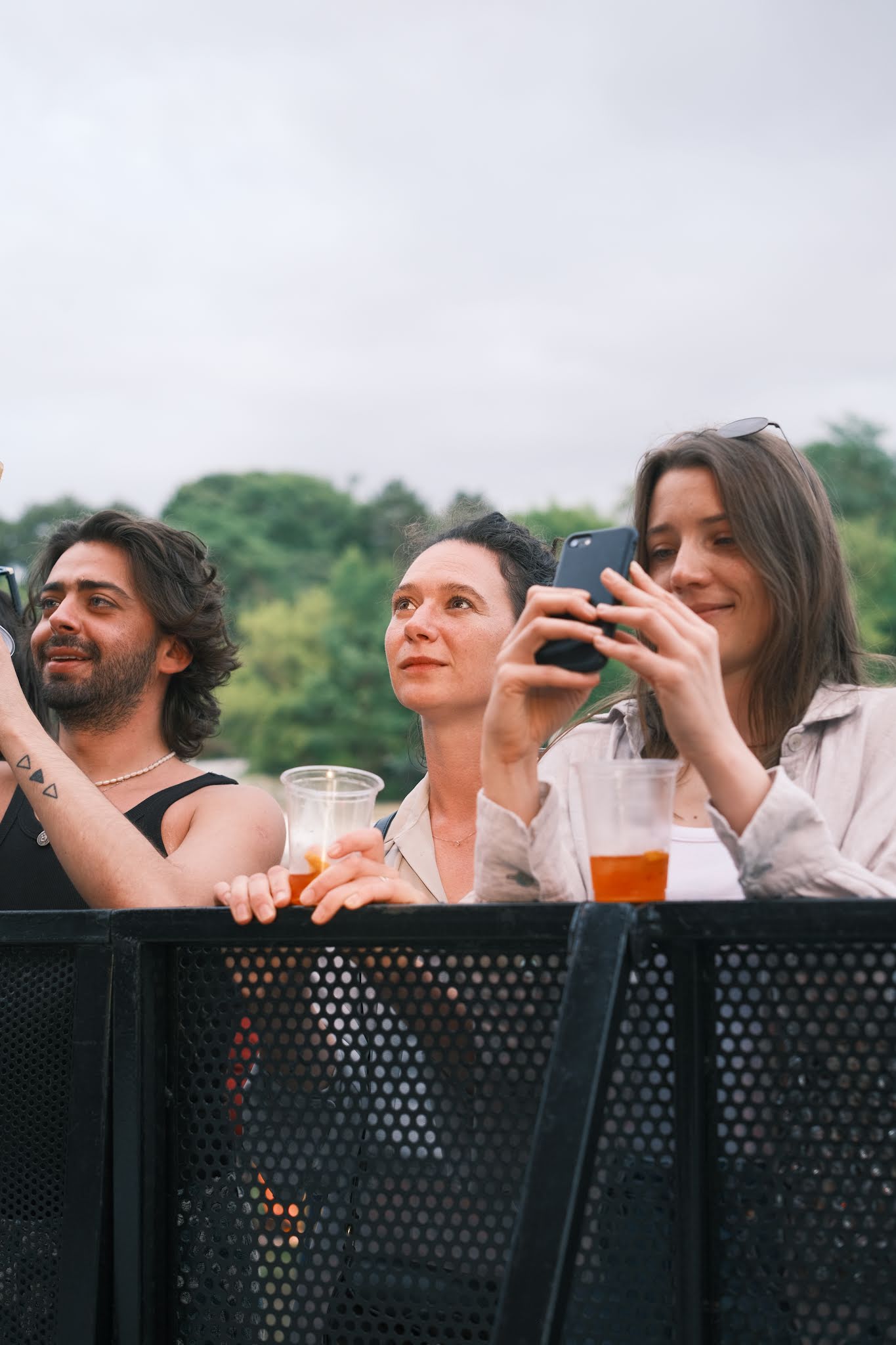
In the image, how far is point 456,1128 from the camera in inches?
52.8

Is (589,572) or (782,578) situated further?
(782,578)

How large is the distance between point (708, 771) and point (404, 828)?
59.3 inches

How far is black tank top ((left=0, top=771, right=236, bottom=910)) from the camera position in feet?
9.33

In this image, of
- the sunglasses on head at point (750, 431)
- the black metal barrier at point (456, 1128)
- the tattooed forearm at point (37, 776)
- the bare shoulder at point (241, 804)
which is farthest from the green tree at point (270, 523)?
the black metal barrier at point (456, 1128)

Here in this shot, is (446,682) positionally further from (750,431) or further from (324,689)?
(324,689)

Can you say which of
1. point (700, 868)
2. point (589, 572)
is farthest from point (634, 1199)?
point (700, 868)

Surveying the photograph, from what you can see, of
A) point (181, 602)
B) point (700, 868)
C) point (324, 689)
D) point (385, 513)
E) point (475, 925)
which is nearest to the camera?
point (475, 925)

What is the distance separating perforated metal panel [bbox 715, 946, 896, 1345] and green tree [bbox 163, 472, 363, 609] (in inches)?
2534

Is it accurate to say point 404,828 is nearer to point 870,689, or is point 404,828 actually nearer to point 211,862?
point 211,862

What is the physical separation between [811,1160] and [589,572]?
2.24 feet

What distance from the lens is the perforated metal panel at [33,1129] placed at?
57.9 inches

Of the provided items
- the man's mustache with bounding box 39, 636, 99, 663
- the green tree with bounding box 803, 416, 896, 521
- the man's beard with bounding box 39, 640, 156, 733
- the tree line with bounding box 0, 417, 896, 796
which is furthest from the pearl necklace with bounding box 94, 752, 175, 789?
the green tree with bounding box 803, 416, 896, 521

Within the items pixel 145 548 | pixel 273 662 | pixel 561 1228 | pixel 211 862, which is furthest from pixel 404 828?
pixel 273 662

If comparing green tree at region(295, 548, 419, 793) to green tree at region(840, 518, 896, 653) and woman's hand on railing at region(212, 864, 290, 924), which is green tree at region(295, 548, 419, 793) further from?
woman's hand on railing at region(212, 864, 290, 924)
